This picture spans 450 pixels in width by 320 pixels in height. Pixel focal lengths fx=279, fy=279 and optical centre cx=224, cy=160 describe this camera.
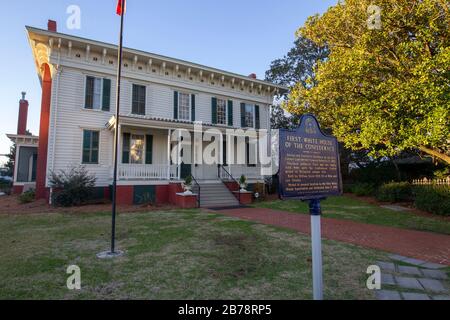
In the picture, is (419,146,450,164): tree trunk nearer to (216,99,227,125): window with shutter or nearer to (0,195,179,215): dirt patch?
(0,195,179,215): dirt patch

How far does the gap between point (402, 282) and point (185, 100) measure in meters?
14.9

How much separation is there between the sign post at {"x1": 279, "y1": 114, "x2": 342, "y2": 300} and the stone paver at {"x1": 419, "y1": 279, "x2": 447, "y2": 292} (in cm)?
192

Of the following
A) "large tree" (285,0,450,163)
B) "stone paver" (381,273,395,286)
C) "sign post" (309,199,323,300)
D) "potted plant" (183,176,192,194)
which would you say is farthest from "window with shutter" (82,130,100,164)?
"stone paver" (381,273,395,286)

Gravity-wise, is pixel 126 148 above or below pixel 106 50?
below

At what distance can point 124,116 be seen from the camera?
42.3 ft

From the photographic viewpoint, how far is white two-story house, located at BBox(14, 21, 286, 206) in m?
13.4

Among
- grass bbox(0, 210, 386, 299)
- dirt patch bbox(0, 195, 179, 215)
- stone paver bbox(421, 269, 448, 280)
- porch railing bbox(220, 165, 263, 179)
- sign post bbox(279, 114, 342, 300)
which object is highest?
porch railing bbox(220, 165, 263, 179)

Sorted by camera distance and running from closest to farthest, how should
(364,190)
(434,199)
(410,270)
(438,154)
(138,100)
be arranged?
1. (410,270)
2. (438,154)
3. (434,199)
4. (138,100)
5. (364,190)

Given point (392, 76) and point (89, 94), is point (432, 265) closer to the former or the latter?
point (392, 76)

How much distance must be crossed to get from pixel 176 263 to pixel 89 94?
1233cm

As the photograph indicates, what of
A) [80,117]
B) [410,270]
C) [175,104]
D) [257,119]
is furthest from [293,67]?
[410,270]

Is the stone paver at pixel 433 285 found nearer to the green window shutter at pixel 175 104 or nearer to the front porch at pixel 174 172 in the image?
the front porch at pixel 174 172

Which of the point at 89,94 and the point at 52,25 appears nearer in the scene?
the point at 89,94

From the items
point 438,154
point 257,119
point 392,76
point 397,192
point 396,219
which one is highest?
point 257,119
